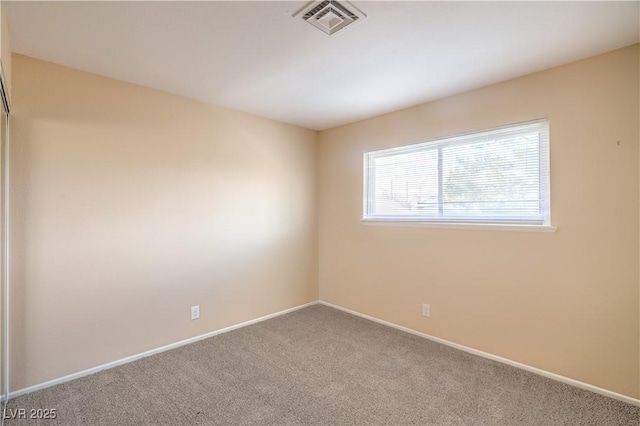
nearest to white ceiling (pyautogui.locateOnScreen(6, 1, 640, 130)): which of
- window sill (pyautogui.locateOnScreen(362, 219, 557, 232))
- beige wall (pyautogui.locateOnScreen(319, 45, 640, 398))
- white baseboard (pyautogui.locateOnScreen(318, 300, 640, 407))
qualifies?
beige wall (pyautogui.locateOnScreen(319, 45, 640, 398))

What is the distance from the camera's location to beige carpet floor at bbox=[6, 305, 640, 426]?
1910 mm

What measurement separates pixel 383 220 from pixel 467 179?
38.7 inches

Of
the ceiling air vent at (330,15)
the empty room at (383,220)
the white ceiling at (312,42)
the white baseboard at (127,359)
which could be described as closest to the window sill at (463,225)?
the empty room at (383,220)

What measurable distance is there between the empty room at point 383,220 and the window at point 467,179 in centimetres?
2

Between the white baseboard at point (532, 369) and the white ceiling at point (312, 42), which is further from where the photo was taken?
the white baseboard at point (532, 369)

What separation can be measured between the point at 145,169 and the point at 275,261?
5.65 feet

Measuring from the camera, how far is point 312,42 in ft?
6.53

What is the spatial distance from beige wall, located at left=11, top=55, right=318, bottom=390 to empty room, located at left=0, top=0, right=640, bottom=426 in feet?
0.05

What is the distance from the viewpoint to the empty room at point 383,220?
1.90 meters

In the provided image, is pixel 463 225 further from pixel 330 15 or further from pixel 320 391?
pixel 330 15

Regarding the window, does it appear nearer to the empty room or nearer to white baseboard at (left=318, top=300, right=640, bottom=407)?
the empty room

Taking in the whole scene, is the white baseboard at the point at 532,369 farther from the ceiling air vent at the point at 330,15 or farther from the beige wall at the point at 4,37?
the beige wall at the point at 4,37

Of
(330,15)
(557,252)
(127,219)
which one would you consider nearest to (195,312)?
(127,219)

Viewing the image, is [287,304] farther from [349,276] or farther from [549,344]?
[549,344]
